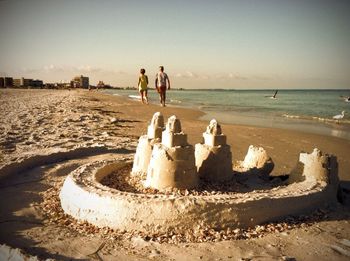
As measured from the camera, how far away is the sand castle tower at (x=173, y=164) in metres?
4.30

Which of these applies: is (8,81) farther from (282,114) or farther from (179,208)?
(179,208)

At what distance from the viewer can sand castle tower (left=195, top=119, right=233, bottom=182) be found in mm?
4805

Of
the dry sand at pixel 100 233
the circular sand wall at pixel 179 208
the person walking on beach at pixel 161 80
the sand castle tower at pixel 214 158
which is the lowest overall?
the dry sand at pixel 100 233

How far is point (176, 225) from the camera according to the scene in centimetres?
367

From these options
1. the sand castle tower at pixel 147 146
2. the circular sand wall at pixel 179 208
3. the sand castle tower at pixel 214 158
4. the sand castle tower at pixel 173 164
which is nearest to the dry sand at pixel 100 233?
the circular sand wall at pixel 179 208

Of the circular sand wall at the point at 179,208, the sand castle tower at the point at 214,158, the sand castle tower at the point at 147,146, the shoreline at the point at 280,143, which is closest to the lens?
the circular sand wall at the point at 179,208

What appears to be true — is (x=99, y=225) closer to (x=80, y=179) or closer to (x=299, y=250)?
(x=80, y=179)

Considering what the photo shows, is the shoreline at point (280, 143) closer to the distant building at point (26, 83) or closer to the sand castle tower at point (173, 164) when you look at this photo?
the sand castle tower at point (173, 164)

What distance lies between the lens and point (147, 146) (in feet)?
16.6

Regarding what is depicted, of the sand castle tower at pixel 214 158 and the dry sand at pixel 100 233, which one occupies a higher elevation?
the sand castle tower at pixel 214 158

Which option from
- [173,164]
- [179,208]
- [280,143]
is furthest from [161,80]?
[179,208]

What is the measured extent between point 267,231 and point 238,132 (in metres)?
7.51

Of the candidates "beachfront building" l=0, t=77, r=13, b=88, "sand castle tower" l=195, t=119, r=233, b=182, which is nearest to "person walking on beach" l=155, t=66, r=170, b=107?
"sand castle tower" l=195, t=119, r=233, b=182

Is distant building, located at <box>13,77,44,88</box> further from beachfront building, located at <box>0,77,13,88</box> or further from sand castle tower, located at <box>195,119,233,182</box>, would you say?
sand castle tower, located at <box>195,119,233,182</box>
